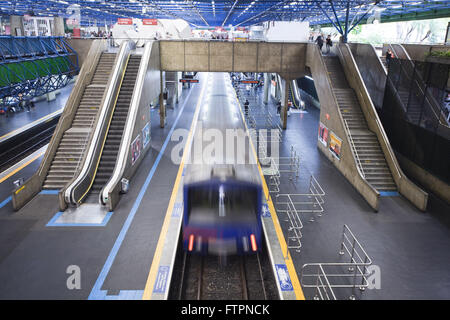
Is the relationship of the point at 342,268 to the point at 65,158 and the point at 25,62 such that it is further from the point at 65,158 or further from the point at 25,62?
the point at 25,62

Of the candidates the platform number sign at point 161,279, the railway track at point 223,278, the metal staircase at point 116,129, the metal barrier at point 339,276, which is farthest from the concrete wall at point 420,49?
the platform number sign at point 161,279

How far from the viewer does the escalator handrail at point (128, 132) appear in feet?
48.5

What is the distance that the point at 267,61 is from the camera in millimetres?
24812

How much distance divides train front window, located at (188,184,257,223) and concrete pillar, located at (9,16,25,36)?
2171 cm

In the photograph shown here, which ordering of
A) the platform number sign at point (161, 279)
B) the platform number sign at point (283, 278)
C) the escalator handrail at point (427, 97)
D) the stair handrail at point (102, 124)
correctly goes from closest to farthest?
the platform number sign at point (161, 279) < the platform number sign at point (283, 278) < the stair handrail at point (102, 124) < the escalator handrail at point (427, 97)

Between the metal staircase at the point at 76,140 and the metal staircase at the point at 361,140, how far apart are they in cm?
1375

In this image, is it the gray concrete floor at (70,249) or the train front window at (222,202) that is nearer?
the gray concrete floor at (70,249)

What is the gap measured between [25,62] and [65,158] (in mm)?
6613

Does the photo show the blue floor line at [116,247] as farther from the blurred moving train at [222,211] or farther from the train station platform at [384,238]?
the train station platform at [384,238]

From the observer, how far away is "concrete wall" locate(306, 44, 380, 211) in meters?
15.6

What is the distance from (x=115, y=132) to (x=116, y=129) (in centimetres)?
21

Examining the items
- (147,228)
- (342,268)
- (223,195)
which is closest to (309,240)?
(342,268)

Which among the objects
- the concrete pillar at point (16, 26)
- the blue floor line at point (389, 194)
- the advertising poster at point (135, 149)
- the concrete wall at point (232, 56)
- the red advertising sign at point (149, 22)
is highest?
the red advertising sign at point (149, 22)

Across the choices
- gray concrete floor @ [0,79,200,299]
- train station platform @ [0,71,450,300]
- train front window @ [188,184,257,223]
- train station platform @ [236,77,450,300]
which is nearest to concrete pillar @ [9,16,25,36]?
train station platform @ [0,71,450,300]
